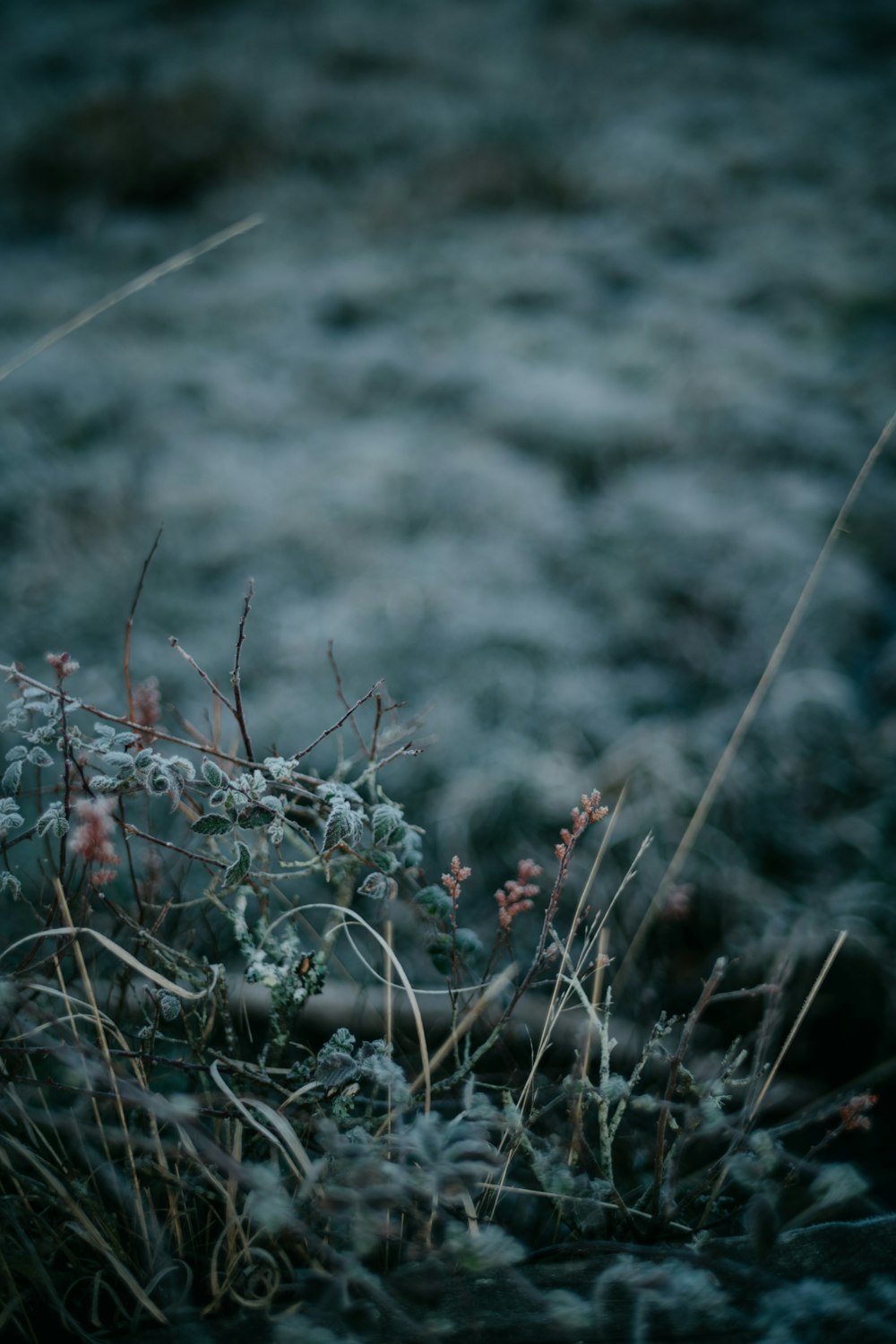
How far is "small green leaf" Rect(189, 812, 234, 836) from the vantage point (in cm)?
76

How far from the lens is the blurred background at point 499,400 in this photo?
1.69m

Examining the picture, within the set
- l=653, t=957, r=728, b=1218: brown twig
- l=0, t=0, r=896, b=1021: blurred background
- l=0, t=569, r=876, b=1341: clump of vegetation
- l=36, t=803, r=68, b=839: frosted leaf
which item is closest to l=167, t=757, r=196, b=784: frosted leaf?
l=0, t=569, r=876, b=1341: clump of vegetation

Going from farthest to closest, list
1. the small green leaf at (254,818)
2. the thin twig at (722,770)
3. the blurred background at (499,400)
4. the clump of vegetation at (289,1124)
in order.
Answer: the blurred background at (499,400)
the thin twig at (722,770)
the small green leaf at (254,818)
the clump of vegetation at (289,1124)

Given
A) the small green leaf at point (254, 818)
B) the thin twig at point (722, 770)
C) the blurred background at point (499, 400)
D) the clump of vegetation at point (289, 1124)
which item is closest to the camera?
the clump of vegetation at point (289, 1124)

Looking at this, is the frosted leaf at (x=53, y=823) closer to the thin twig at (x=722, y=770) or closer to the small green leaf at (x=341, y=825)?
the small green leaf at (x=341, y=825)

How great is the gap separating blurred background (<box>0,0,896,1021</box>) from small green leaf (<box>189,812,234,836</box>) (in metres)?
0.64

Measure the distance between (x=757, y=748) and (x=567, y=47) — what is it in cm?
322

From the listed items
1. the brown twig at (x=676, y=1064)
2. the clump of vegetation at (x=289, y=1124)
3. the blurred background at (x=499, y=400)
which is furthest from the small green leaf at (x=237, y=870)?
the blurred background at (x=499, y=400)

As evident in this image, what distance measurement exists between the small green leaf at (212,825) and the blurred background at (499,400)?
0.64 metres

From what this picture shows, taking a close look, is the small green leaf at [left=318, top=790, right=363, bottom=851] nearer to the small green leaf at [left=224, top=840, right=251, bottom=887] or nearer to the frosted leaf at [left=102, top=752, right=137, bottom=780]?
the small green leaf at [left=224, top=840, right=251, bottom=887]

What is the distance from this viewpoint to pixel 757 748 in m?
1.70

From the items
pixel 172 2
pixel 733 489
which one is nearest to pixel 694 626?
pixel 733 489

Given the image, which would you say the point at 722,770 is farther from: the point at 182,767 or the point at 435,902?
the point at 182,767

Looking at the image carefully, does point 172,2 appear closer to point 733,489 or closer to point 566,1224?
point 733,489
